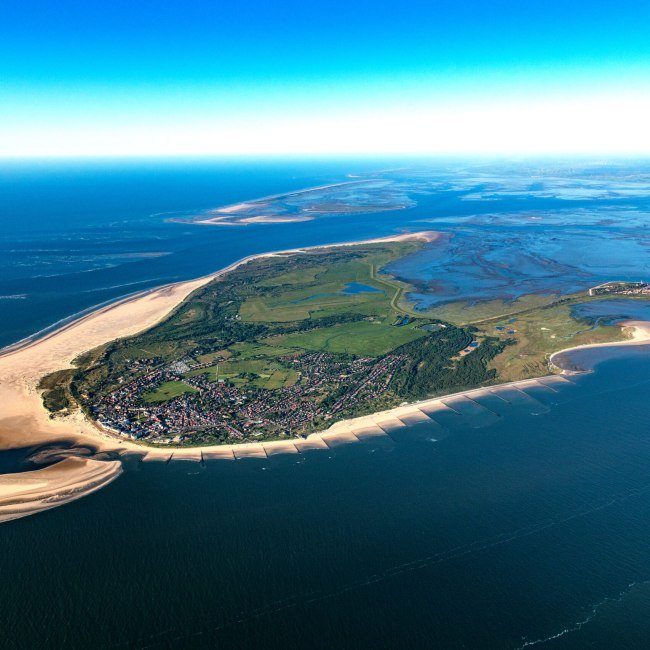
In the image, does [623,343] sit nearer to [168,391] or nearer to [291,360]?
[291,360]

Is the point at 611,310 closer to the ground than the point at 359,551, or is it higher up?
higher up

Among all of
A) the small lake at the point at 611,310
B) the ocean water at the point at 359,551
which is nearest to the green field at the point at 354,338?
the ocean water at the point at 359,551

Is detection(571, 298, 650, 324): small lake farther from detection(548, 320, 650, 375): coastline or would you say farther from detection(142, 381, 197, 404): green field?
detection(142, 381, 197, 404): green field

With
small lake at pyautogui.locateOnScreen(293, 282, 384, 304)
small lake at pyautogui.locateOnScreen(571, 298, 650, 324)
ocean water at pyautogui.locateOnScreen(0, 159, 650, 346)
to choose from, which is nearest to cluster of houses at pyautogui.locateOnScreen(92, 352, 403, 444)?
ocean water at pyautogui.locateOnScreen(0, 159, 650, 346)

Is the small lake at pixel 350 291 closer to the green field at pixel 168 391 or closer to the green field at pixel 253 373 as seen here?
the green field at pixel 253 373

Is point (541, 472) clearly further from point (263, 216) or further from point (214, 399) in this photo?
point (263, 216)

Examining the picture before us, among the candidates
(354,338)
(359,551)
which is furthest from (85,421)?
(354,338)

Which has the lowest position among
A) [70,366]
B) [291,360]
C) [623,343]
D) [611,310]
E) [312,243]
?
[623,343]

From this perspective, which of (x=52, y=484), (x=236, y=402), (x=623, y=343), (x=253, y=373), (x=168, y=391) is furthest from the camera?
(x=623, y=343)
